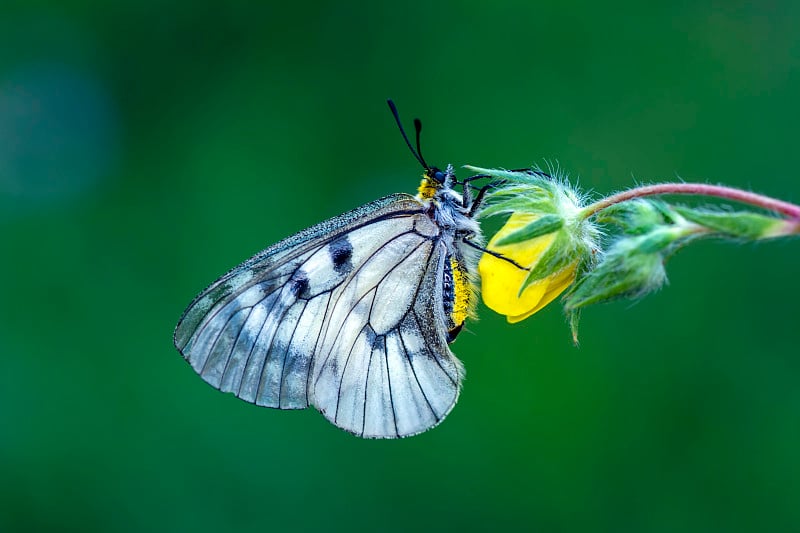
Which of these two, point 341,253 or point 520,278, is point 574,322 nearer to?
point 520,278

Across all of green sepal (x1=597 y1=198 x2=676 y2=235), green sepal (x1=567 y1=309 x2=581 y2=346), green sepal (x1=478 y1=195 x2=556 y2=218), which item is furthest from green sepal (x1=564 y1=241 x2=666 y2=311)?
green sepal (x1=478 y1=195 x2=556 y2=218)

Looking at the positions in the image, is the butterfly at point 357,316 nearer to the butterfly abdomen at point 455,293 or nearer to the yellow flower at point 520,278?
the butterfly abdomen at point 455,293

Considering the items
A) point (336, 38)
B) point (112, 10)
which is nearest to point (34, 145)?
point (112, 10)

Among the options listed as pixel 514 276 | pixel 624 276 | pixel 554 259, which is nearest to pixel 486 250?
pixel 514 276

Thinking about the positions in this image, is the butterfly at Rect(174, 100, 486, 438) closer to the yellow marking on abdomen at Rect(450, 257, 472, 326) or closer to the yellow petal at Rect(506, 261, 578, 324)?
the yellow marking on abdomen at Rect(450, 257, 472, 326)

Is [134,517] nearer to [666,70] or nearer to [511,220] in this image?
[511,220]

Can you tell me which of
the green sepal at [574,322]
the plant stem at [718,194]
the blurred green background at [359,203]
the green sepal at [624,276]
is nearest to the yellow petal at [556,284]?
the green sepal at [574,322]
